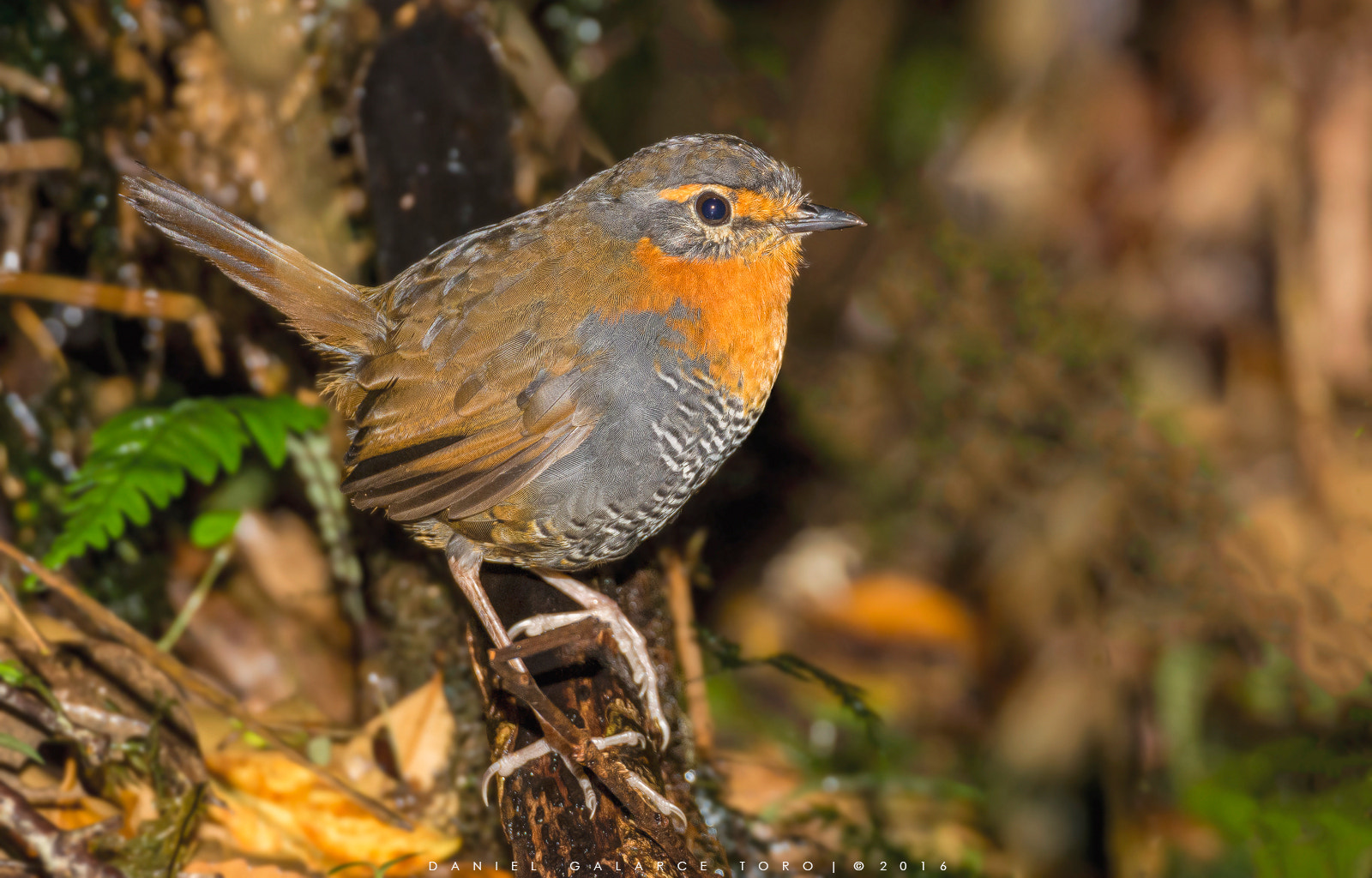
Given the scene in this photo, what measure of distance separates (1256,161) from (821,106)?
230cm

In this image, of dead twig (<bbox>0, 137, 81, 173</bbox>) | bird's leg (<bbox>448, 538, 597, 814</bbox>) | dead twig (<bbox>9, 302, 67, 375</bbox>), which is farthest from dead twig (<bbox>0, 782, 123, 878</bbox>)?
dead twig (<bbox>0, 137, 81, 173</bbox>)

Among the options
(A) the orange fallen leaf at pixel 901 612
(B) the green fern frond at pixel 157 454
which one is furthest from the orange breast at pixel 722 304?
(A) the orange fallen leaf at pixel 901 612

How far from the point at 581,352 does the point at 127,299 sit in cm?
245

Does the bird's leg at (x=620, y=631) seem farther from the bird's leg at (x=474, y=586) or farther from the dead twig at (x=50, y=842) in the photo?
the dead twig at (x=50, y=842)

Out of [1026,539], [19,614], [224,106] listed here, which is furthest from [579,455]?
[1026,539]

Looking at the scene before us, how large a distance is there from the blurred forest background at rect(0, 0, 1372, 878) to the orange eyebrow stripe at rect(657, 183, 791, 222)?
1139mm

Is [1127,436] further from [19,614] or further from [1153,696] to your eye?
[19,614]

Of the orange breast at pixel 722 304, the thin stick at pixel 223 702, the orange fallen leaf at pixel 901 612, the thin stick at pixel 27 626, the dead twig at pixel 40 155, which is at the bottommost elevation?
the orange fallen leaf at pixel 901 612

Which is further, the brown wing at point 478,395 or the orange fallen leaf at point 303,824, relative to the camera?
the orange fallen leaf at point 303,824

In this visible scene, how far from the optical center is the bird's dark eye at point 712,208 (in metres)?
2.42

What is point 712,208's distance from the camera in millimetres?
2426

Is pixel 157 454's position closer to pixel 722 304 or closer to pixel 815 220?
pixel 722 304

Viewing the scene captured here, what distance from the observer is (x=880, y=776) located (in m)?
3.68

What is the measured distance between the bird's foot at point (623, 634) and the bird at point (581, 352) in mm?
228
